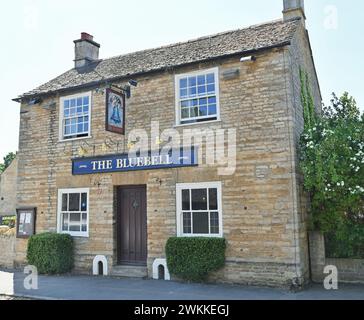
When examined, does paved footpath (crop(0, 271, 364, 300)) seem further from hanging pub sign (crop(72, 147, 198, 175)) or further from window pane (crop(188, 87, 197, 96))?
window pane (crop(188, 87, 197, 96))

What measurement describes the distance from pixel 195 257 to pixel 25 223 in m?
6.74

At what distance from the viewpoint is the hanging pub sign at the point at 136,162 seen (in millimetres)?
10664

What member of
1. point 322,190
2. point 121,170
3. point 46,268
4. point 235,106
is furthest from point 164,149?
point 46,268

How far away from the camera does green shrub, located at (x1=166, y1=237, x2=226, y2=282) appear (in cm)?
976

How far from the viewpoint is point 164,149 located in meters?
11.0

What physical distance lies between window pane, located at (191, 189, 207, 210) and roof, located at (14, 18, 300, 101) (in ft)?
12.4

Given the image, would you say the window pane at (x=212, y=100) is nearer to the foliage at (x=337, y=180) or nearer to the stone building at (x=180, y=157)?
the stone building at (x=180, y=157)

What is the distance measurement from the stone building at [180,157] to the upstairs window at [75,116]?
0.15ft

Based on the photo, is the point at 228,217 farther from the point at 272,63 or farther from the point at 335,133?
the point at 272,63

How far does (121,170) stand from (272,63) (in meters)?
5.45

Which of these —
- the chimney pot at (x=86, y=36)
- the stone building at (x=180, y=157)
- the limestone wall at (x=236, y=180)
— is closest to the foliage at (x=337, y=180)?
the stone building at (x=180, y=157)

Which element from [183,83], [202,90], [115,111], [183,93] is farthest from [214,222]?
[115,111]
